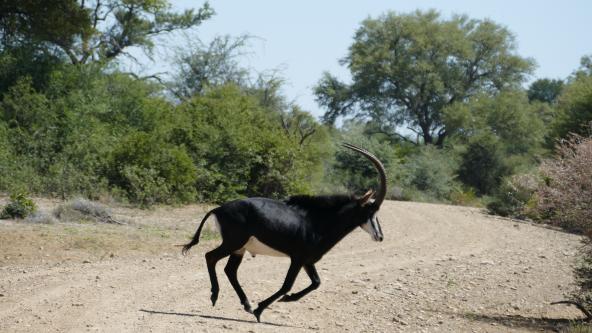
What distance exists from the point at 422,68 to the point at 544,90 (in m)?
36.0

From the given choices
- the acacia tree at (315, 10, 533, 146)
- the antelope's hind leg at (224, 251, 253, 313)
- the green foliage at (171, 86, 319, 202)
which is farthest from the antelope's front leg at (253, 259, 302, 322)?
the acacia tree at (315, 10, 533, 146)

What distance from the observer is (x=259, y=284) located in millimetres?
13711

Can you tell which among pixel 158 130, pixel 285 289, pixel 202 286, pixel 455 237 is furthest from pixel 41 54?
pixel 285 289

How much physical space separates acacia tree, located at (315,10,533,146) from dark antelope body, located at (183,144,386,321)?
58.9 meters

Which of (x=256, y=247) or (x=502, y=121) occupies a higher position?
(x=502, y=121)

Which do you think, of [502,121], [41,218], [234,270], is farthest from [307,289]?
[502,121]

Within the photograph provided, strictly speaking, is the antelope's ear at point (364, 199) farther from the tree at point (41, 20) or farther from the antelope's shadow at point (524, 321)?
the tree at point (41, 20)

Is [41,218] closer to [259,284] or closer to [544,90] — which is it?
[259,284]

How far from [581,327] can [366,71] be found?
60702 mm

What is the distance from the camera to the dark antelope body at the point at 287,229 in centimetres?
1100

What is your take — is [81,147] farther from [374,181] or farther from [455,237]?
[374,181]

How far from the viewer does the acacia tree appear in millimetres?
71500

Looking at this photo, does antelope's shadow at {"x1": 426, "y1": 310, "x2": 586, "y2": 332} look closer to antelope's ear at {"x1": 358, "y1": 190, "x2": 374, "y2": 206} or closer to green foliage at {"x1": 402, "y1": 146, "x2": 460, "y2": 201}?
antelope's ear at {"x1": 358, "y1": 190, "x2": 374, "y2": 206}

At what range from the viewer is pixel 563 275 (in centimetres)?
1883
